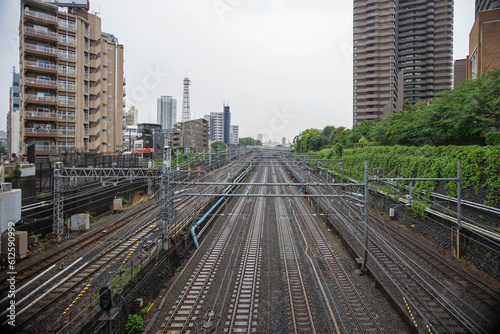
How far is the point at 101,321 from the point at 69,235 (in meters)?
9.98

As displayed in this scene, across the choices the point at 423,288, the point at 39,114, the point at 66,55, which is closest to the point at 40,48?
the point at 66,55

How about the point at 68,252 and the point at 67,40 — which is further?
the point at 67,40

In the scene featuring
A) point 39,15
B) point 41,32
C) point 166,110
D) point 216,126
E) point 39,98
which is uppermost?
point 166,110

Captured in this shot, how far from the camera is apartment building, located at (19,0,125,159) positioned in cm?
2220

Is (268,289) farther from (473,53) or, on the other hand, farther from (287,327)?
(473,53)

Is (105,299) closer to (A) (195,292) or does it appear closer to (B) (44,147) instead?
(A) (195,292)

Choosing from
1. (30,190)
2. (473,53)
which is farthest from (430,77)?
(30,190)

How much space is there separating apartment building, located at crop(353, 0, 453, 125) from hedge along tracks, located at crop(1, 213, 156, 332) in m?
47.2

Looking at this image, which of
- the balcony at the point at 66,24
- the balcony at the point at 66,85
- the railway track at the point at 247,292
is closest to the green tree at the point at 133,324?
the railway track at the point at 247,292

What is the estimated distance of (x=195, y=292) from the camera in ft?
28.9

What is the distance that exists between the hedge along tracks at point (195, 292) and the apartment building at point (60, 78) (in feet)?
48.6

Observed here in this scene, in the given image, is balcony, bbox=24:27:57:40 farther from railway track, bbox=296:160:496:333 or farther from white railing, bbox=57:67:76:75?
railway track, bbox=296:160:496:333

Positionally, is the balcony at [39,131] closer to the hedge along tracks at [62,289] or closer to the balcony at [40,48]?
the balcony at [40,48]

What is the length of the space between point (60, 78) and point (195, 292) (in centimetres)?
2365
